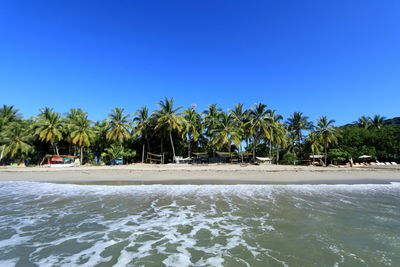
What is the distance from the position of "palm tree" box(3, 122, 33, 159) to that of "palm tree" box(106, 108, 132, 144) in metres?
11.3

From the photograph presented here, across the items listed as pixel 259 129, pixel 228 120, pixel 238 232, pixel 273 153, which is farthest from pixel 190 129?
pixel 238 232

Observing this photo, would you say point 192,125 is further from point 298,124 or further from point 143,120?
point 298,124

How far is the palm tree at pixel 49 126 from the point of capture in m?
29.2

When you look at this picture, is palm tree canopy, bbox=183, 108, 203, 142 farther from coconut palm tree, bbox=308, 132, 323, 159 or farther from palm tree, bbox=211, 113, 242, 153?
coconut palm tree, bbox=308, 132, 323, 159

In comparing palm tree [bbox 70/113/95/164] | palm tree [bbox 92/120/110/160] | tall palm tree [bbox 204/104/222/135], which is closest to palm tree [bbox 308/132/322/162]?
tall palm tree [bbox 204/104/222/135]

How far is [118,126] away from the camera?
31.9 meters

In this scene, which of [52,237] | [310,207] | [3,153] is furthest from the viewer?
[3,153]

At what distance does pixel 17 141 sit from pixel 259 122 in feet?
113

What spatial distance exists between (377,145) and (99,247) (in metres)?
42.8

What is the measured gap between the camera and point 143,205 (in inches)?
269

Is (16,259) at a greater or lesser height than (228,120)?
lesser

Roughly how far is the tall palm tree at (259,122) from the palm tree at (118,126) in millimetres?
18716

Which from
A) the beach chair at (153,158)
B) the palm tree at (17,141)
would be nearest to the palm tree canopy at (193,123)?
the beach chair at (153,158)

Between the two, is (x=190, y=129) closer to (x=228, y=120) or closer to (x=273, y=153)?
(x=228, y=120)
